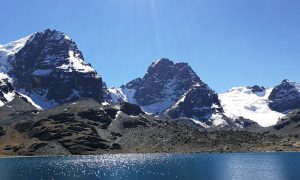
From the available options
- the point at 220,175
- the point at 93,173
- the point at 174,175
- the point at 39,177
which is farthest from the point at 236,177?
the point at 39,177

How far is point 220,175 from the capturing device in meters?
172

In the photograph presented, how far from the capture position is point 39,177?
165500 millimetres

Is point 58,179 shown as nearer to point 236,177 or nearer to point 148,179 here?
point 148,179

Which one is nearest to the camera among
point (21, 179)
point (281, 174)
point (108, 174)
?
point (21, 179)

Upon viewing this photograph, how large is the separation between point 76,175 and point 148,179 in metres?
33.6

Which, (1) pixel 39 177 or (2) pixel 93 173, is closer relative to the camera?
(1) pixel 39 177

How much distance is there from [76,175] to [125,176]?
20.1 metres

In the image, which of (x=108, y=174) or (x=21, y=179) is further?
(x=108, y=174)

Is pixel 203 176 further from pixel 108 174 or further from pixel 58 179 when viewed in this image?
pixel 58 179

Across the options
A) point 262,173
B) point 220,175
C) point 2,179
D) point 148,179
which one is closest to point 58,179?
point 2,179

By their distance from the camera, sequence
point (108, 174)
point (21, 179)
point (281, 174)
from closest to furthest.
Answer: point (21, 179)
point (281, 174)
point (108, 174)

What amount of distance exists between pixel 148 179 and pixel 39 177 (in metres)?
41.5

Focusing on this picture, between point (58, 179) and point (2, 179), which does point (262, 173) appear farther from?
point (2, 179)

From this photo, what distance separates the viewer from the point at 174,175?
172 m
